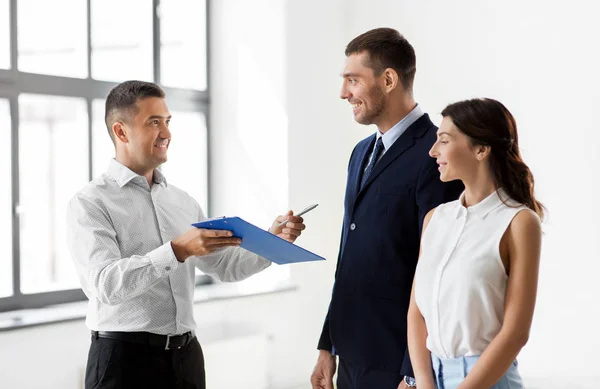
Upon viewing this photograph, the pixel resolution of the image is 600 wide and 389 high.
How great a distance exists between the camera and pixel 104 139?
12.9 ft

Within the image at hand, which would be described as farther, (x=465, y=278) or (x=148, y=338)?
(x=148, y=338)

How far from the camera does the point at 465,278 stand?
162 centimetres

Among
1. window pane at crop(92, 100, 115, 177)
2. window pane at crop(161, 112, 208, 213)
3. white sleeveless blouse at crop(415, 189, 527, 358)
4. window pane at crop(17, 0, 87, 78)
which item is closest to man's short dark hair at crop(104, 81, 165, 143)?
white sleeveless blouse at crop(415, 189, 527, 358)

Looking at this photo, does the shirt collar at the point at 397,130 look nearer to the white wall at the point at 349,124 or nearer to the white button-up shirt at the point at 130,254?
the white button-up shirt at the point at 130,254

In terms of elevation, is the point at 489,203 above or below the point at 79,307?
above

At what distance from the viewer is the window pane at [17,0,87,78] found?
3.58 metres

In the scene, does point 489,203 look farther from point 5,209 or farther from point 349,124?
point 349,124

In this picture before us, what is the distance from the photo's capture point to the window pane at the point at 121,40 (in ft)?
12.9

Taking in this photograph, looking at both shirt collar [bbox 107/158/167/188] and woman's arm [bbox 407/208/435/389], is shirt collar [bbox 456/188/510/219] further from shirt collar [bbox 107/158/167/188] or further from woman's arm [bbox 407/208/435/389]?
shirt collar [bbox 107/158/167/188]

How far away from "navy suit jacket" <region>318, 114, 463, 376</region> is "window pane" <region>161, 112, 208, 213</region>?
8.14 ft

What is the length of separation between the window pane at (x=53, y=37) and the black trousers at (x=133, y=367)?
6.38ft

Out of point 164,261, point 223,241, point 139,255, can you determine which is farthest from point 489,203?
point 139,255

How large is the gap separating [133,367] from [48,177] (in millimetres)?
1836

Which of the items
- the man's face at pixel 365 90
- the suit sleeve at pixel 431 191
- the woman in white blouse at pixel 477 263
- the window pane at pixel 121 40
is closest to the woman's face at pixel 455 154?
the woman in white blouse at pixel 477 263
